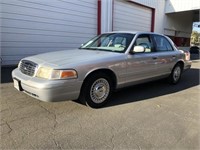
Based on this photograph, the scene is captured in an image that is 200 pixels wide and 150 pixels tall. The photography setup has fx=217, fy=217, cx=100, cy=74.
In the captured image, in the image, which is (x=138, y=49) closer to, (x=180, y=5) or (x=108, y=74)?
(x=108, y=74)

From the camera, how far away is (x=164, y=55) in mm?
5859

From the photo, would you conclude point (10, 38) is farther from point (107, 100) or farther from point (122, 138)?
point (122, 138)

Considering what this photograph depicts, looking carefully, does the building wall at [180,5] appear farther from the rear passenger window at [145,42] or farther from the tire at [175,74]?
the rear passenger window at [145,42]

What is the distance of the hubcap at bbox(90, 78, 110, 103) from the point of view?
4.22 metres

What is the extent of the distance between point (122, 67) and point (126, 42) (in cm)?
70

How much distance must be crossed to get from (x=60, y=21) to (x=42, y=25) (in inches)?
37.8

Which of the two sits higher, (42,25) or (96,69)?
(42,25)

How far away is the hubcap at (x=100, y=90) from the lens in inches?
166

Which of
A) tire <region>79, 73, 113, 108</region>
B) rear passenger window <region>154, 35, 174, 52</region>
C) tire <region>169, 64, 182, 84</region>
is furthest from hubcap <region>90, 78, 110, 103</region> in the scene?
tire <region>169, 64, 182, 84</region>

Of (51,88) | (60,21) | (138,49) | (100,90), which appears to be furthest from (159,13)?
(51,88)

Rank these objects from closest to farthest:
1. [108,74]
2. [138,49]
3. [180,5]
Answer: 1. [108,74]
2. [138,49]
3. [180,5]

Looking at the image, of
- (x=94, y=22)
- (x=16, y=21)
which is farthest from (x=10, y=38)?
(x=94, y=22)

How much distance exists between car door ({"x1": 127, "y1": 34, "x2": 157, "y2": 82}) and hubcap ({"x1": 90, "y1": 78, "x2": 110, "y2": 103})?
2.13 feet

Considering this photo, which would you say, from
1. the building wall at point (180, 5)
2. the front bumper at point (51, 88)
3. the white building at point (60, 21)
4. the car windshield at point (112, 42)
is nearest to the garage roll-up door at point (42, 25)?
the white building at point (60, 21)
